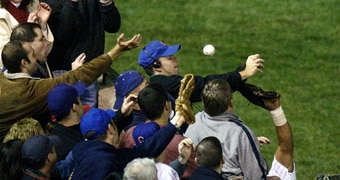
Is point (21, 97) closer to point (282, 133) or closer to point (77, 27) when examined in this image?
point (77, 27)

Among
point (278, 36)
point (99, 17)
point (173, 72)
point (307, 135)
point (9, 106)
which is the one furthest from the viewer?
point (278, 36)

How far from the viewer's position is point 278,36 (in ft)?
54.2

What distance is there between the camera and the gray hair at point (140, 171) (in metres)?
8.16

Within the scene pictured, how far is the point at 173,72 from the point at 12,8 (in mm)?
1566

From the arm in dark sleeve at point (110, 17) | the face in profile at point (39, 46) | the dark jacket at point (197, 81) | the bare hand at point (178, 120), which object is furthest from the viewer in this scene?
the arm in dark sleeve at point (110, 17)

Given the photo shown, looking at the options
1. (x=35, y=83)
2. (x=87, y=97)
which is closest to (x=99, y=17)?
(x=87, y=97)

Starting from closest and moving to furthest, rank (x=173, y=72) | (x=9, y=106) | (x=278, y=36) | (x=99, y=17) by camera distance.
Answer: (x=9, y=106)
(x=173, y=72)
(x=99, y=17)
(x=278, y=36)

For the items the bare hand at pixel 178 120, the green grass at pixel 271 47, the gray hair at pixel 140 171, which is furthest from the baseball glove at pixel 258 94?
the green grass at pixel 271 47

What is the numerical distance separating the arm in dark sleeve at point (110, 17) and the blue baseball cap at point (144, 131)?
7.01 feet

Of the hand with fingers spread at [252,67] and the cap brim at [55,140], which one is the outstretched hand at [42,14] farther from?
the hand with fingers spread at [252,67]

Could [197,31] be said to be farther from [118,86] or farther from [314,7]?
[118,86]

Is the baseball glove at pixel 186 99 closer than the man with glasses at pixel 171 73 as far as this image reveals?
Yes

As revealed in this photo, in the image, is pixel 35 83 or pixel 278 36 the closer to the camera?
pixel 35 83

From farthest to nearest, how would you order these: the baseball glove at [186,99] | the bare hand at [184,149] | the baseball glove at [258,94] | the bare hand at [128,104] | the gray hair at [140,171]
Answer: the baseball glove at [258,94], the bare hand at [128,104], the baseball glove at [186,99], the bare hand at [184,149], the gray hair at [140,171]
